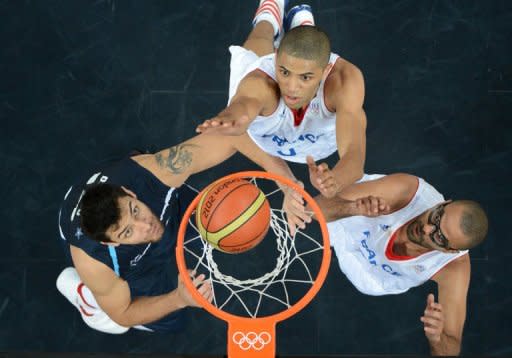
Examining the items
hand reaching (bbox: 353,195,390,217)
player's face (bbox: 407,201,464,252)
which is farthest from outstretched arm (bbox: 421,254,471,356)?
hand reaching (bbox: 353,195,390,217)

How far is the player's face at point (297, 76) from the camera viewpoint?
7.20 ft

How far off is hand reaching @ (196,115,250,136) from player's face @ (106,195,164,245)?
0.59 m

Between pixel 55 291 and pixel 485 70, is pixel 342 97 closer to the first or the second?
pixel 485 70

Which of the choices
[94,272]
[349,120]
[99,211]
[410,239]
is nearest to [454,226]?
[410,239]

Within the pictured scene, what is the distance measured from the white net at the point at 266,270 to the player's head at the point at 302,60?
0.97 meters

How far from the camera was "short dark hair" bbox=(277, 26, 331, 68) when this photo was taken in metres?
2.18

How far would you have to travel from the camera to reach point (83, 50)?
3443mm

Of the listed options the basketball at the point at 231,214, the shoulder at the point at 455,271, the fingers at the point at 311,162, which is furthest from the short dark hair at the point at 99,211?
the shoulder at the point at 455,271

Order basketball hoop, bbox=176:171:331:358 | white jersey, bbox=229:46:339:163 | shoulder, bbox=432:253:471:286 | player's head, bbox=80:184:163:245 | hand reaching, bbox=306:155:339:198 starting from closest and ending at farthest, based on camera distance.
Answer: hand reaching, bbox=306:155:339:198 → player's head, bbox=80:184:163:245 → white jersey, bbox=229:46:339:163 → shoulder, bbox=432:253:471:286 → basketball hoop, bbox=176:171:331:358

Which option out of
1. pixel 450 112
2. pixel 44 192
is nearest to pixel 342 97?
pixel 450 112

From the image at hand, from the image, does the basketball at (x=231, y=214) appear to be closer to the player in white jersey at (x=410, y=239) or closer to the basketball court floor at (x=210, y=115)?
the player in white jersey at (x=410, y=239)

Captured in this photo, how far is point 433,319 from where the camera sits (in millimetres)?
2584

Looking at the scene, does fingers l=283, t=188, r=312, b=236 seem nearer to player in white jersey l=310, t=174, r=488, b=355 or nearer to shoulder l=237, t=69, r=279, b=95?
player in white jersey l=310, t=174, r=488, b=355

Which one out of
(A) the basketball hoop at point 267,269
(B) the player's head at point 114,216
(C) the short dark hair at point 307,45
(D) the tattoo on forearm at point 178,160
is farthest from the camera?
(A) the basketball hoop at point 267,269
